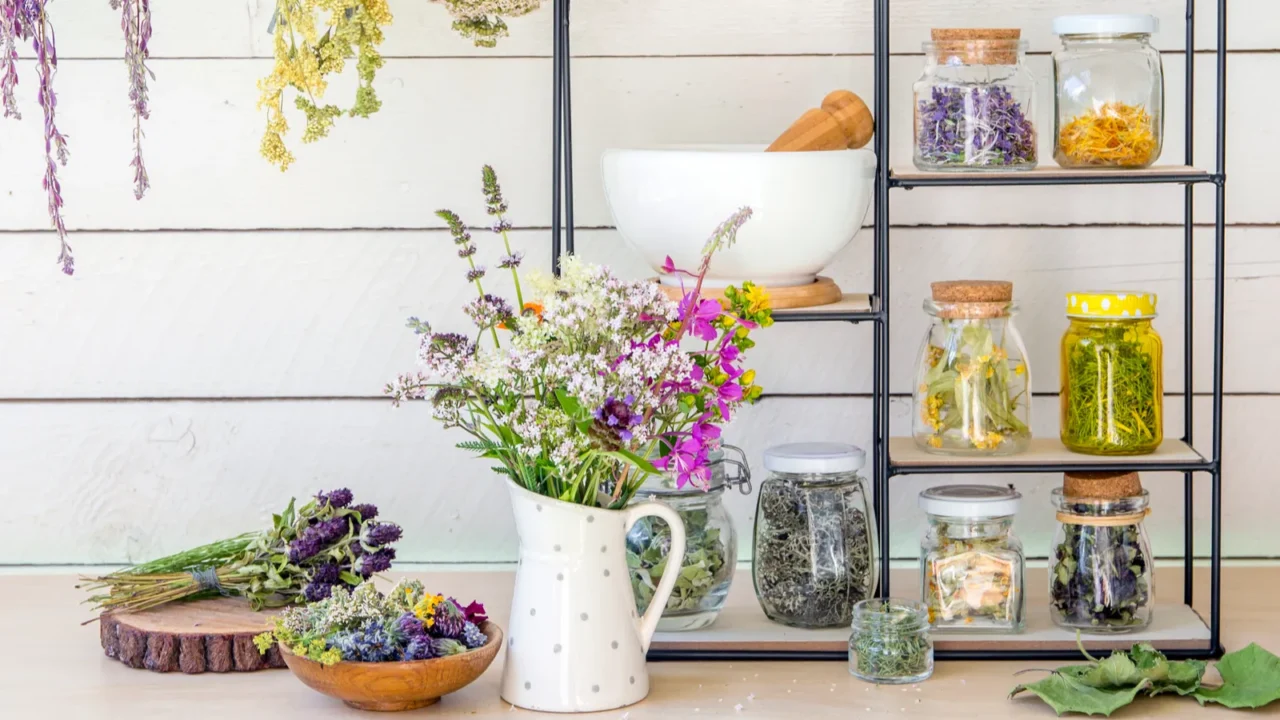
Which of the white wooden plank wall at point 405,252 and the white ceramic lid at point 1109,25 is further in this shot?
the white wooden plank wall at point 405,252

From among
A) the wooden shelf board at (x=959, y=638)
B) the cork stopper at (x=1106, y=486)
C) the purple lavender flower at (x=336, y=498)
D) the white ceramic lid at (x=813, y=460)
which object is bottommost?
the wooden shelf board at (x=959, y=638)

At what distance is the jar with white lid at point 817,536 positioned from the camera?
1.13 meters

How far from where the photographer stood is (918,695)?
1021mm

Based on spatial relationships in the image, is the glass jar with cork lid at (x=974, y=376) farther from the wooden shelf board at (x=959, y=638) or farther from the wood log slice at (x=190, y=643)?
the wood log slice at (x=190, y=643)

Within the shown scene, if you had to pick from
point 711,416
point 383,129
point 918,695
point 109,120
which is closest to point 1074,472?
point 918,695

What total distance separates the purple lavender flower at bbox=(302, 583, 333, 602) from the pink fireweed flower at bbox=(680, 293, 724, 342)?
1.24 feet

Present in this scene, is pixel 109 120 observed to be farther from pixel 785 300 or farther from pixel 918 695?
pixel 918 695

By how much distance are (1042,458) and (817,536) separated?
200 mm

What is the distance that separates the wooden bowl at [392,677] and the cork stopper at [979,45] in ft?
2.03

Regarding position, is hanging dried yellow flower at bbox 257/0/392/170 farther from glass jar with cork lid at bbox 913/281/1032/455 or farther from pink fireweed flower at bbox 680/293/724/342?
glass jar with cork lid at bbox 913/281/1032/455

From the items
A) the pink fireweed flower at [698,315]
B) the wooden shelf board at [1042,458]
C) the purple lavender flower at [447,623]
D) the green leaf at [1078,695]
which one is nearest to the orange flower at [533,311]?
the pink fireweed flower at [698,315]

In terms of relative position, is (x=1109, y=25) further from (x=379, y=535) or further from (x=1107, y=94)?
(x=379, y=535)

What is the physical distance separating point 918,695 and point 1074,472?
9.6 inches

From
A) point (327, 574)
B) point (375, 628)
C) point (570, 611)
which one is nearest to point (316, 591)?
point (327, 574)
